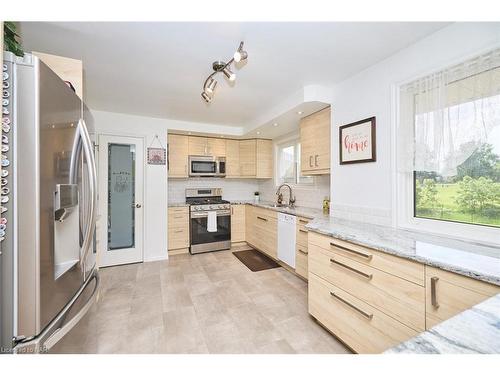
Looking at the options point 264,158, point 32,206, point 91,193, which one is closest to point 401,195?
point 91,193

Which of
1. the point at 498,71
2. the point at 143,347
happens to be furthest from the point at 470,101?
the point at 143,347

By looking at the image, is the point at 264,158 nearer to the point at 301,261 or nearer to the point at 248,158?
the point at 248,158

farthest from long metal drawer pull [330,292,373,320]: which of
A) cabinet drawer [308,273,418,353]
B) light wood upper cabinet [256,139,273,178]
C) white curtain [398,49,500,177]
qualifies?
light wood upper cabinet [256,139,273,178]

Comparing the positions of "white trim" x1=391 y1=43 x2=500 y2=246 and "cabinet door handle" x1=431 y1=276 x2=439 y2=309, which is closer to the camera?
"cabinet door handle" x1=431 y1=276 x2=439 y2=309

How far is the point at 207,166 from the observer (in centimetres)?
421

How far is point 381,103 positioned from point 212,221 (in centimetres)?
308

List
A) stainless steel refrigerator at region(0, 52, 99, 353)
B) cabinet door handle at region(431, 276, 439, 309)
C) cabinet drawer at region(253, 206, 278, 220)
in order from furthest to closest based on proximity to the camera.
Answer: cabinet drawer at region(253, 206, 278, 220) → cabinet door handle at region(431, 276, 439, 309) → stainless steel refrigerator at region(0, 52, 99, 353)

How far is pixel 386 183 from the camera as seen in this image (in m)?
1.95

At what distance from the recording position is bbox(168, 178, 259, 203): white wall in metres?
4.30

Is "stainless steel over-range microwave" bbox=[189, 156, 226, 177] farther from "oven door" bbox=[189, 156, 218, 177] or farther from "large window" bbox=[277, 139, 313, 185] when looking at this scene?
"large window" bbox=[277, 139, 313, 185]

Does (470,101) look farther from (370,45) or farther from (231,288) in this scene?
(231,288)

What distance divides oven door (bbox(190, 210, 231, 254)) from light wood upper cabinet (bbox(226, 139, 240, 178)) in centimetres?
82

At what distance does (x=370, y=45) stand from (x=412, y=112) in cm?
64

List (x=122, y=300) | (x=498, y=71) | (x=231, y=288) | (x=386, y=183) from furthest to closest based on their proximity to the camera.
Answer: (x=231, y=288) → (x=122, y=300) → (x=386, y=183) → (x=498, y=71)
